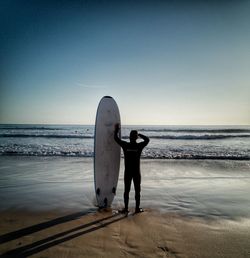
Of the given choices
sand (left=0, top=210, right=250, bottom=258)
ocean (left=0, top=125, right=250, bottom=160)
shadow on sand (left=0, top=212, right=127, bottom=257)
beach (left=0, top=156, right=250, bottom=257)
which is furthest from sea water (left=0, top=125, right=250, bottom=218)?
ocean (left=0, top=125, right=250, bottom=160)

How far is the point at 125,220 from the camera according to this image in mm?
4316

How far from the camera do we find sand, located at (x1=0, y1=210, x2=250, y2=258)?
320cm

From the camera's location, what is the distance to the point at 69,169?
9617 millimetres

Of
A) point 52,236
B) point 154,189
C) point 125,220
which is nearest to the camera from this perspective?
point 52,236

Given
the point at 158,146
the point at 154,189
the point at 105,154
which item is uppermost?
the point at 105,154

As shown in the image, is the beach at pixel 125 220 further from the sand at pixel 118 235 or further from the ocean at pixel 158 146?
the ocean at pixel 158 146

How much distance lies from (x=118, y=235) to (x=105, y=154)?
1918 millimetres

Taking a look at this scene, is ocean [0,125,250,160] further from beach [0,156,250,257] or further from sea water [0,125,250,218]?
beach [0,156,250,257]

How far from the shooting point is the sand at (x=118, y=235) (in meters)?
3.20

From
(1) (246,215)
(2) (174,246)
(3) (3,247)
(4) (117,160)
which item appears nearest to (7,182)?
(4) (117,160)

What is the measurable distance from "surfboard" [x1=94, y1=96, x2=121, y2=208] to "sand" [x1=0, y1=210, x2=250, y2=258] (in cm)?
47

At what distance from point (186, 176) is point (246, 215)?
153 inches

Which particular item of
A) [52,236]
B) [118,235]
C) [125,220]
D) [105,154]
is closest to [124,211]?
[125,220]

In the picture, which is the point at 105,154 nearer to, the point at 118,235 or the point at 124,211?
the point at 124,211
